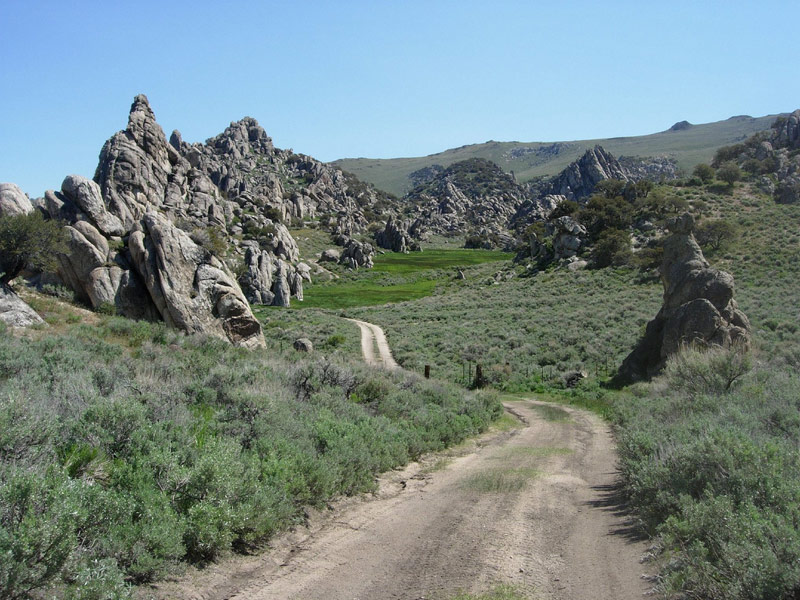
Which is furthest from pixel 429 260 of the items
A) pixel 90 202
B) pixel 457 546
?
pixel 457 546

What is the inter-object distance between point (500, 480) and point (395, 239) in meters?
134

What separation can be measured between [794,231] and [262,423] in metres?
56.9

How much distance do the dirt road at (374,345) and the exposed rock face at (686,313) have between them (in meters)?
13.0

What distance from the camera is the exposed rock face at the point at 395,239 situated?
14175cm

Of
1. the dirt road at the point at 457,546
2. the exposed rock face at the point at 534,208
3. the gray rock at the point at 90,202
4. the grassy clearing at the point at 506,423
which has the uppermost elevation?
the exposed rock face at the point at 534,208

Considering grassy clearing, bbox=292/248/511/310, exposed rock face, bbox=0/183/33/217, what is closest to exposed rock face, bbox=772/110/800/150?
grassy clearing, bbox=292/248/511/310

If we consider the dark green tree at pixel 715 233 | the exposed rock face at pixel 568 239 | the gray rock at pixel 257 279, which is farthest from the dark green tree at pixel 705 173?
the gray rock at pixel 257 279

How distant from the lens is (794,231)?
48094 millimetres

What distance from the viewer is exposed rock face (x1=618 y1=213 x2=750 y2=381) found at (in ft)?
66.5

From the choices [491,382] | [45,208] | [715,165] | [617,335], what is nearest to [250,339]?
[45,208]

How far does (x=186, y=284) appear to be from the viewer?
21.5 m

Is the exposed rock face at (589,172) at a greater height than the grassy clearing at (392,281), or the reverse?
the exposed rock face at (589,172)

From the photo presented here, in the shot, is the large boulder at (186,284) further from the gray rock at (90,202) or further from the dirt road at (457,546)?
the dirt road at (457,546)

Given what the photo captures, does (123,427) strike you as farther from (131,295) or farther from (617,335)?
(617,335)
